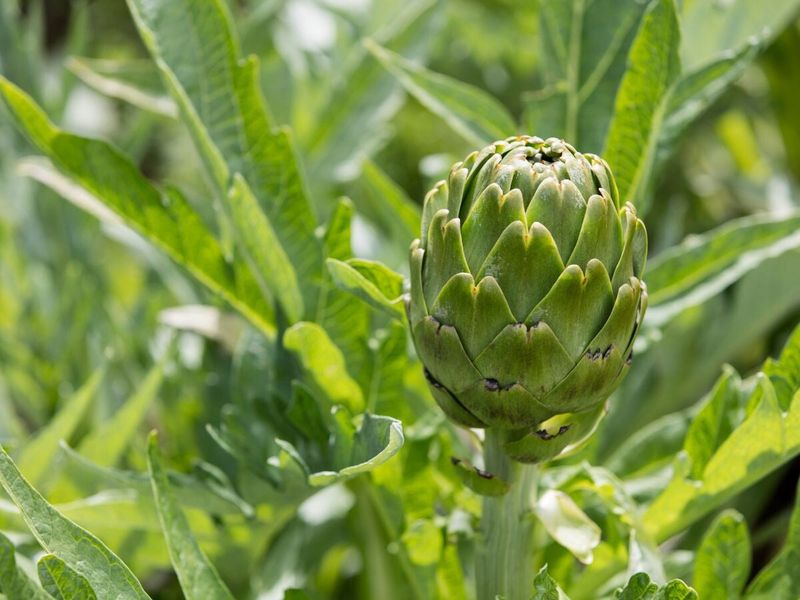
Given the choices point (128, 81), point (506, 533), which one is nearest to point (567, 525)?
point (506, 533)

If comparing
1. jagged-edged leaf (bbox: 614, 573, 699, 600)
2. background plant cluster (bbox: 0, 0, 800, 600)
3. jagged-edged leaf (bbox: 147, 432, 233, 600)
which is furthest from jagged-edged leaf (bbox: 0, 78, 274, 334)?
jagged-edged leaf (bbox: 614, 573, 699, 600)

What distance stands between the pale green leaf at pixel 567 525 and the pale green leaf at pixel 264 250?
0.14m

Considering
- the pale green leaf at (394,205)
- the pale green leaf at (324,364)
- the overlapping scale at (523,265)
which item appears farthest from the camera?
the pale green leaf at (394,205)

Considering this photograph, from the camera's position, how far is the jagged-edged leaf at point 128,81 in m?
0.63

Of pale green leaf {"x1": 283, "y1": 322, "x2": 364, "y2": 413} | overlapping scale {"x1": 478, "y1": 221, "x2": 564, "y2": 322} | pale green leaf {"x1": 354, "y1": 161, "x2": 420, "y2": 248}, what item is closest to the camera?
overlapping scale {"x1": 478, "y1": 221, "x2": 564, "y2": 322}

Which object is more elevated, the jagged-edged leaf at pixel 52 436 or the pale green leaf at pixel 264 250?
the pale green leaf at pixel 264 250

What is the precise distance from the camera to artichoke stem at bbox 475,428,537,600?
15.8 inches

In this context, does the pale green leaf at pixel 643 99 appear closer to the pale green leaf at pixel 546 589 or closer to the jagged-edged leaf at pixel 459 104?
the jagged-edged leaf at pixel 459 104

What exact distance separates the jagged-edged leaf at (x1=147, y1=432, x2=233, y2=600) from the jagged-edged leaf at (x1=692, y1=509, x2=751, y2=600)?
19cm

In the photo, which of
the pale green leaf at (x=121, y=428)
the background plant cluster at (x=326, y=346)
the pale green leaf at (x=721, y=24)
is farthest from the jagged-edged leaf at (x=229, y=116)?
the pale green leaf at (x=721, y=24)

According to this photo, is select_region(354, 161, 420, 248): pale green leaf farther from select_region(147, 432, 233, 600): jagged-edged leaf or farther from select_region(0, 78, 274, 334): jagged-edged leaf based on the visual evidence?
select_region(147, 432, 233, 600): jagged-edged leaf

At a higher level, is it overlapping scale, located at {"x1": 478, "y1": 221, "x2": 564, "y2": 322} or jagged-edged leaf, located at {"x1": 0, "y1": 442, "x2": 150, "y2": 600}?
overlapping scale, located at {"x1": 478, "y1": 221, "x2": 564, "y2": 322}

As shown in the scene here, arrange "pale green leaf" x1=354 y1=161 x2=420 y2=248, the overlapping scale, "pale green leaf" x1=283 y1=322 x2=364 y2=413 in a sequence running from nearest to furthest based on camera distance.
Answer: the overlapping scale, "pale green leaf" x1=283 y1=322 x2=364 y2=413, "pale green leaf" x1=354 y1=161 x2=420 y2=248

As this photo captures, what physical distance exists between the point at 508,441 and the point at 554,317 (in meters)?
0.06
